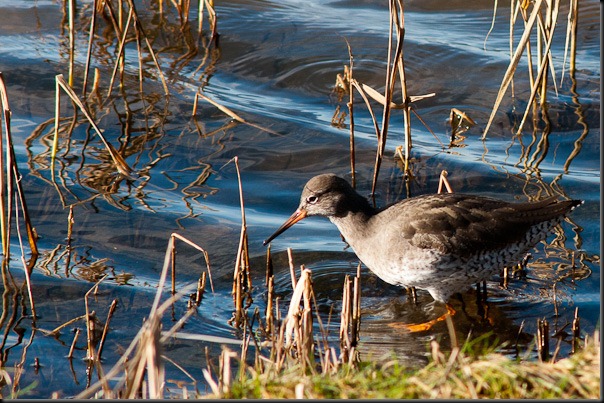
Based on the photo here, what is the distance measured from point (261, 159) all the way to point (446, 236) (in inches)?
146

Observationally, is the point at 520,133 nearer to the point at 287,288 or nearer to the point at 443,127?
the point at 443,127

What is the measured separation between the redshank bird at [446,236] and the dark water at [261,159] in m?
0.45

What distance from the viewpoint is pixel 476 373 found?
431 centimetres

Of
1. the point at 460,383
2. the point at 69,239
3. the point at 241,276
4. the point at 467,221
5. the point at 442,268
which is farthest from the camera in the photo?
the point at 69,239

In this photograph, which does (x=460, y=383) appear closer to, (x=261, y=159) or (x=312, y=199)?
(x=312, y=199)

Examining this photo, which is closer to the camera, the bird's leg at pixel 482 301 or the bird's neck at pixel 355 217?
the bird's leg at pixel 482 301

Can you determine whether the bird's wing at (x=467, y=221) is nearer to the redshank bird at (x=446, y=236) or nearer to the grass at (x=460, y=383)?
the redshank bird at (x=446, y=236)

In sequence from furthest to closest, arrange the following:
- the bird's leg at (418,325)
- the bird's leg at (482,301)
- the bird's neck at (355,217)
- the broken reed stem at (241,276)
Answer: the bird's neck at (355,217) < the bird's leg at (482,301) < the bird's leg at (418,325) < the broken reed stem at (241,276)

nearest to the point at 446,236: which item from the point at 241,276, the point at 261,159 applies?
the point at 241,276

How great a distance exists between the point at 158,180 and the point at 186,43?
4.13m

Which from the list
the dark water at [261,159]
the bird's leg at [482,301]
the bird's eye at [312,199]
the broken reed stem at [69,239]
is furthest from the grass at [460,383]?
the broken reed stem at [69,239]

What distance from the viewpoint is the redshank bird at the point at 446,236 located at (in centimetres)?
707

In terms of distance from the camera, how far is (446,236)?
7094mm

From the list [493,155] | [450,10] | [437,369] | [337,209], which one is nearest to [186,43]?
[450,10]
